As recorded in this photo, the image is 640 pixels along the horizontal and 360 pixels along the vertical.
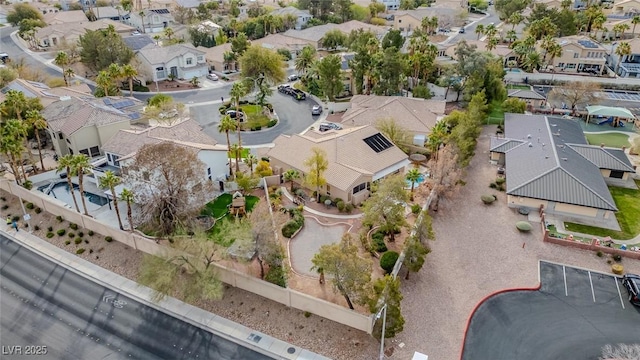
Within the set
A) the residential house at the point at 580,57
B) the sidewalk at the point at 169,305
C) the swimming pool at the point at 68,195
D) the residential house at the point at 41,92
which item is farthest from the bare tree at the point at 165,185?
the residential house at the point at 580,57

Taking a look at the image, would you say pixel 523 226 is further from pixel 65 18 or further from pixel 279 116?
pixel 65 18

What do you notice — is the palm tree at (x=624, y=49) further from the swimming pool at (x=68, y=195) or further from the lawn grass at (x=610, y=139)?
the swimming pool at (x=68, y=195)

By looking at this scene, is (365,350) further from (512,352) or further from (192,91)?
(192,91)

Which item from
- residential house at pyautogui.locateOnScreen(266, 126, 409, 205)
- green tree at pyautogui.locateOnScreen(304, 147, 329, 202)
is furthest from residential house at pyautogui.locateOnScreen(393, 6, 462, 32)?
green tree at pyautogui.locateOnScreen(304, 147, 329, 202)

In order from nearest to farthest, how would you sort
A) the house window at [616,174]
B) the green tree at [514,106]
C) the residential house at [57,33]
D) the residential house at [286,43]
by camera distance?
the house window at [616,174] < the green tree at [514,106] < the residential house at [286,43] < the residential house at [57,33]

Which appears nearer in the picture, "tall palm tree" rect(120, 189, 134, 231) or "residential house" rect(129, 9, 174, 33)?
"tall palm tree" rect(120, 189, 134, 231)

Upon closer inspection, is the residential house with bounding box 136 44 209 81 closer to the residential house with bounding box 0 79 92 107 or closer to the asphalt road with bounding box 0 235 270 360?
the residential house with bounding box 0 79 92 107

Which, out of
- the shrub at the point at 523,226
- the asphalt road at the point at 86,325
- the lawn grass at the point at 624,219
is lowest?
the asphalt road at the point at 86,325
